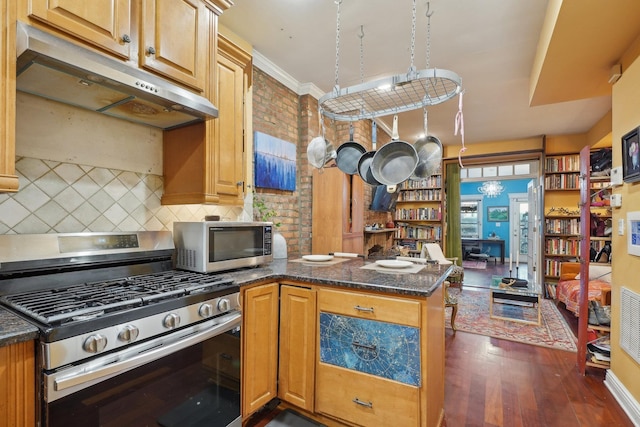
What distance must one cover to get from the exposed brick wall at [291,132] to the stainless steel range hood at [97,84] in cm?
124

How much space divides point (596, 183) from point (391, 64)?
4.11 meters

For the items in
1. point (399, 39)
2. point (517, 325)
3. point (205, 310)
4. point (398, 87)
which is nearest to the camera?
point (205, 310)

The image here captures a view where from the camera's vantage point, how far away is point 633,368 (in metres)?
2.08

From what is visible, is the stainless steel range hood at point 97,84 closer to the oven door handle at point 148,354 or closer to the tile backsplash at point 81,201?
the tile backsplash at point 81,201

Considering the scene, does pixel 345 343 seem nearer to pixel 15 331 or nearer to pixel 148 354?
pixel 148 354

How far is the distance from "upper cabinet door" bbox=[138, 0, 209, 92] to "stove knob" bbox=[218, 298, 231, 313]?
1188mm

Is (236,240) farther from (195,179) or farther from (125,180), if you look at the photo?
(125,180)

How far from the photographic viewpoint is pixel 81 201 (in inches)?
67.0

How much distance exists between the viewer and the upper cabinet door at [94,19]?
1239 millimetres

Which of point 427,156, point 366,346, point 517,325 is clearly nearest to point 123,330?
point 366,346

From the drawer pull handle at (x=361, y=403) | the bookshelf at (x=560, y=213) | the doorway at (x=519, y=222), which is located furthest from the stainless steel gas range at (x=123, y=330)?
the doorway at (x=519, y=222)

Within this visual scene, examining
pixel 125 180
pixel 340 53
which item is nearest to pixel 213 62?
pixel 125 180

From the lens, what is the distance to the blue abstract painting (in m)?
3.00

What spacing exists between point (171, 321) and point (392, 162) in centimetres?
170
